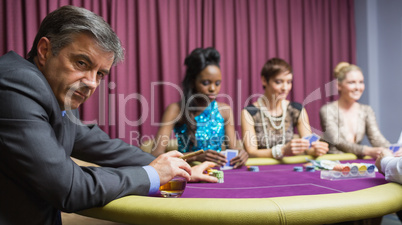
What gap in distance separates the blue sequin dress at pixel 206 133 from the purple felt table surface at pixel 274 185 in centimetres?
99

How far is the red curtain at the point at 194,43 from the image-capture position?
10.4 feet

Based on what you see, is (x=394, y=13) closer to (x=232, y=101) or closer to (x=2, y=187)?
(x=232, y=101)

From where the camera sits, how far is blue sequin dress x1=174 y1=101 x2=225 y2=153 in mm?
2627

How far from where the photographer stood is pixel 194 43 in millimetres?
3555

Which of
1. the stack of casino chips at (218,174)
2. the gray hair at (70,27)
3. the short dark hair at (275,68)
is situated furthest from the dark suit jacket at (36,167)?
the short dark hair at (275,68)

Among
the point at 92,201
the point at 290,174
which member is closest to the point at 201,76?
the point at 290,174

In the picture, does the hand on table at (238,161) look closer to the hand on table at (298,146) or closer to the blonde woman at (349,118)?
the hand on table at (298,146)

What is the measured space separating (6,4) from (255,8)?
2547 mm

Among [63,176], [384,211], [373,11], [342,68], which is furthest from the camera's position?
[373,11]

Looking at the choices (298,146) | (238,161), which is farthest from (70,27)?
(298,146)

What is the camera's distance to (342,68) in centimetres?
313

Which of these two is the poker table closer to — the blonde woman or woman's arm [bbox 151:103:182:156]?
woman's arm [bbox 151:103:182:156]

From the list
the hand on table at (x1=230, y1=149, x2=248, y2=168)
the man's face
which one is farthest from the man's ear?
the hand on table at (x1=230, y1=149, x2=248, y2=168)

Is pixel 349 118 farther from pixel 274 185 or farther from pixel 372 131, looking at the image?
pixel 274 185
